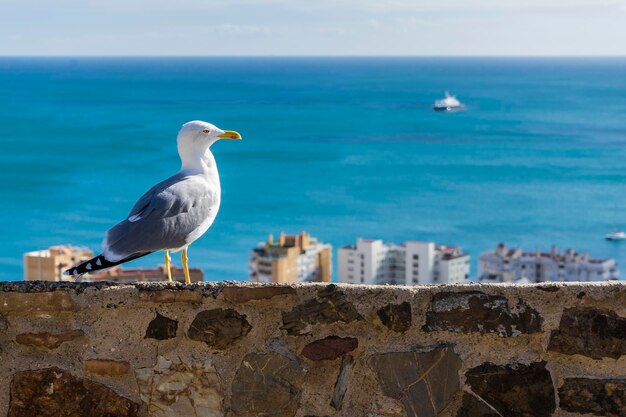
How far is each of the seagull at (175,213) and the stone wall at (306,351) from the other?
258 millimetres

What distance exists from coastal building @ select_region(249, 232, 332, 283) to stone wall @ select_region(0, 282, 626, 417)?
1857 cm

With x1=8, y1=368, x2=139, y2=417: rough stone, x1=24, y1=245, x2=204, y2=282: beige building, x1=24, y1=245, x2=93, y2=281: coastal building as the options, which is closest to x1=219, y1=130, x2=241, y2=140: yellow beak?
x1=8, y1=368, x2=139, y2=417: rough stone

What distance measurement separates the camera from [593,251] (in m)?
31.6

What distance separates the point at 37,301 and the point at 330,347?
0.59 m

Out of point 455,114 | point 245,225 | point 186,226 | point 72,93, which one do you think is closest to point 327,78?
point 72,93

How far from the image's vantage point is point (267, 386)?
2.07 m

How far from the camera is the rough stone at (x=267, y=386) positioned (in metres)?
2.07

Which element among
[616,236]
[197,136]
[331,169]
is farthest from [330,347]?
[331,169]

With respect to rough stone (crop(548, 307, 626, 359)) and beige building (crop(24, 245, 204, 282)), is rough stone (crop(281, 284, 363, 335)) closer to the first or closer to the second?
rough stone (crop(548, 307, 626, 359))

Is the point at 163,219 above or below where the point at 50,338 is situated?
above

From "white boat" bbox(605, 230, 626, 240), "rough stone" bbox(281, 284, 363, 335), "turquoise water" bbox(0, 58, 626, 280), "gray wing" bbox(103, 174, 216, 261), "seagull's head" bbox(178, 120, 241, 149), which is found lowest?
"rough stone" bbox(281, 284, 363, 335)

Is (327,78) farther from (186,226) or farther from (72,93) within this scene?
(186,226)

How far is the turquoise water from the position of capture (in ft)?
113

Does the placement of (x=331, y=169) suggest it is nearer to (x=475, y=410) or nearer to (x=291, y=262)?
(x=291, y=262)
